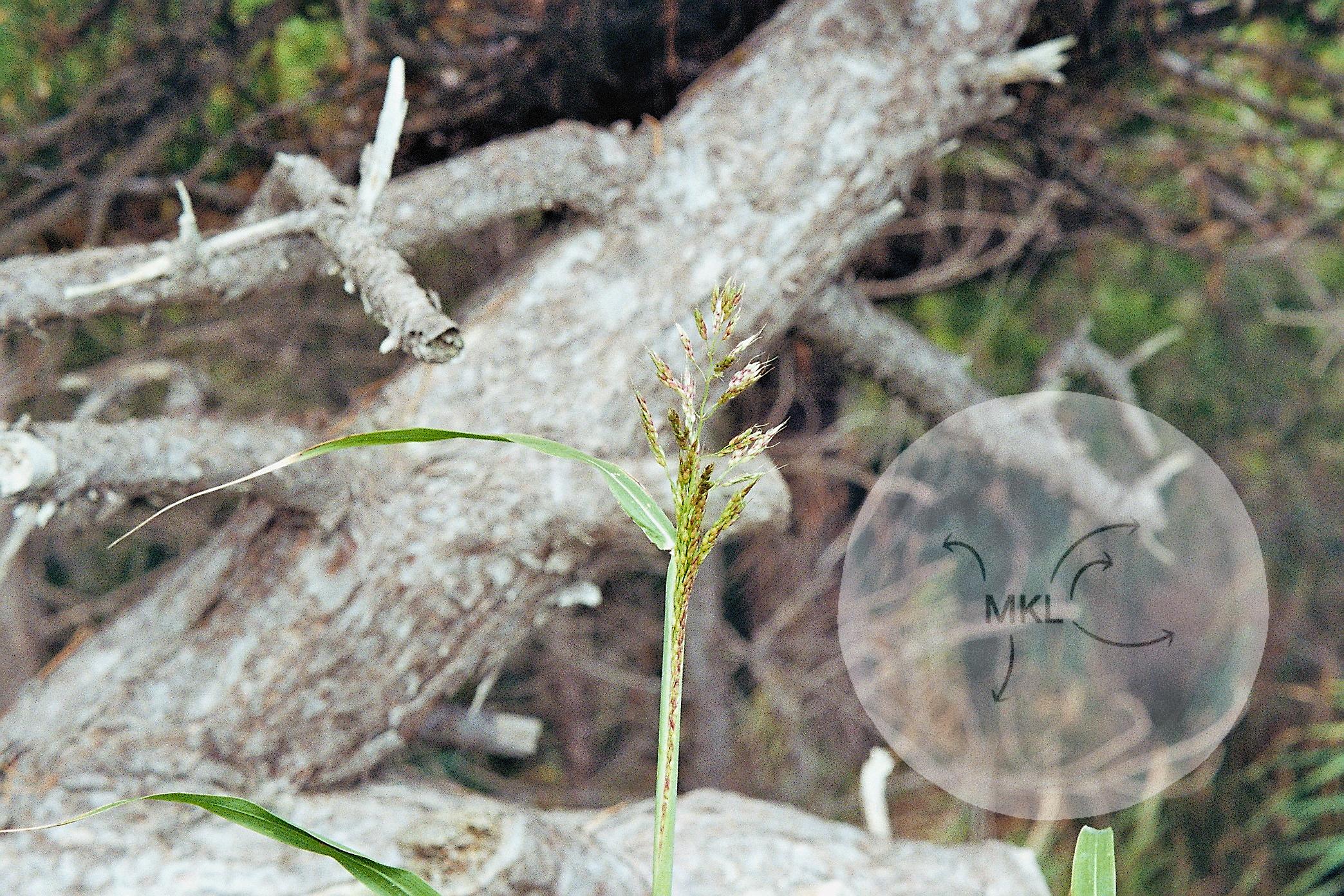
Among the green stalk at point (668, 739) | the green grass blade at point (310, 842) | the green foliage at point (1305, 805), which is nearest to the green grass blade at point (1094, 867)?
the green stalk at point (668, 739)

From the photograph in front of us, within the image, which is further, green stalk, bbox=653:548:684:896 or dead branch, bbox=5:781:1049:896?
dead branch, bbox=5:781:1049:896

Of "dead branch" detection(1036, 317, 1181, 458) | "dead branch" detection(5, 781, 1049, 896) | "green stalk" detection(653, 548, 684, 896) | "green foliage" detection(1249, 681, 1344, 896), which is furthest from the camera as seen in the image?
"green foliage" detection(1249, 681, 1344, 896)

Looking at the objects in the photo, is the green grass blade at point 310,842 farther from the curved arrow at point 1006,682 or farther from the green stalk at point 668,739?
the curved arrow at point 1006,682

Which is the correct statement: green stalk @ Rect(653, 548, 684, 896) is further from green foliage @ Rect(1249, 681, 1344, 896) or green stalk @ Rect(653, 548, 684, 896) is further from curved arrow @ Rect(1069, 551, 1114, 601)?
green foliage @ Rect(1249, 681, 1344, 896)

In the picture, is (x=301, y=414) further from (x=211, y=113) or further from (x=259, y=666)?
(x=211, y=113)

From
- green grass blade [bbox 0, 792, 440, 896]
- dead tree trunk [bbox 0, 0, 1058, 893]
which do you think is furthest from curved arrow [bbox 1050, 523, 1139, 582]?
green grass blade [bbox 0, 792, 440, 896]

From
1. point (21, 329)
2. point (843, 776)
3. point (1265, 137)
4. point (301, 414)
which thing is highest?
point (21, 329)

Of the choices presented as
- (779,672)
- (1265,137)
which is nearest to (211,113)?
(779,672)
